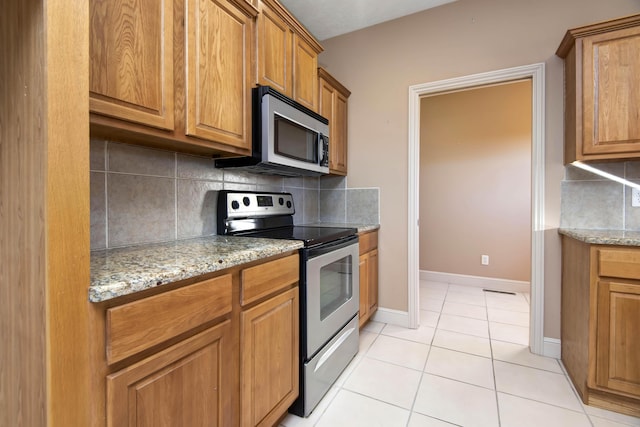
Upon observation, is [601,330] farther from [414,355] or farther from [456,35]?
[456,35]

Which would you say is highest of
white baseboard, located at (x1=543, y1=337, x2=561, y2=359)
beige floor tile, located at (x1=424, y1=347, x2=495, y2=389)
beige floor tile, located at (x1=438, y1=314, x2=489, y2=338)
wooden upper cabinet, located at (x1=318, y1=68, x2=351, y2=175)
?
wooden upper cabinet, located at (x1=318, y1=68, x2=351, y2=175)

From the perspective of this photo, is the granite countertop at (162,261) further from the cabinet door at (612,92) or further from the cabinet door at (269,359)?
the cabinet door at (612,92)

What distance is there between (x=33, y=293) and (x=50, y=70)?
1.54 feet

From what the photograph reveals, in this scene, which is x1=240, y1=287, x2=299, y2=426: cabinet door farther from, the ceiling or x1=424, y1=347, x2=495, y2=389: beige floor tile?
the ceiling

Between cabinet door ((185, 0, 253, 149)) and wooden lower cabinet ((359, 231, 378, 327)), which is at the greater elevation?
cabinet door ((185, 0, 253, 149))

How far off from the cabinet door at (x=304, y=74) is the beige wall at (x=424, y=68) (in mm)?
722

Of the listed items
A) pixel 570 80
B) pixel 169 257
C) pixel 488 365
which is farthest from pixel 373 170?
pixel 169 257

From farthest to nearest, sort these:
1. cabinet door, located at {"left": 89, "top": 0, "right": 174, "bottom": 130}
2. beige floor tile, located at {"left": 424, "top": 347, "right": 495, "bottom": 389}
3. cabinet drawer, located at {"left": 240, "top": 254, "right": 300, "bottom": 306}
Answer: beige floor tile, located at {"left": 424, "top": 347, "right": 495, "bottom": 389}
cabinet drawer, located at {"left": 240, "top": 254, "right": 300, "bottom": 306}
cabinet door, located at {"left": 89, "top": 0, "right": 174, "bottom": 130}

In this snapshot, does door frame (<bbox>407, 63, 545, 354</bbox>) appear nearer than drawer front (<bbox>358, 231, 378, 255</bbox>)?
Yes

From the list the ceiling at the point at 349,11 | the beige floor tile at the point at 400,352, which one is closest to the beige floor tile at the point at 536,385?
the beige floor tile at the point at 400,352

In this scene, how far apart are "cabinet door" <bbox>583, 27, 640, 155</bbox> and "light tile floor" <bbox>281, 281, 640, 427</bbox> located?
1.41 meters

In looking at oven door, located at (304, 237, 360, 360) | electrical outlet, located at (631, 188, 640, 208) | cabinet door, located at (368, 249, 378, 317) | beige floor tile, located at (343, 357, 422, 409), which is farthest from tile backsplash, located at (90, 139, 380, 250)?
electrical outlet, located at (631, 188, 640, 208)

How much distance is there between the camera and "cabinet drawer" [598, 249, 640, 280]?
1444 millimetres

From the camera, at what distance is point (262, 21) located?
61.0 inches
